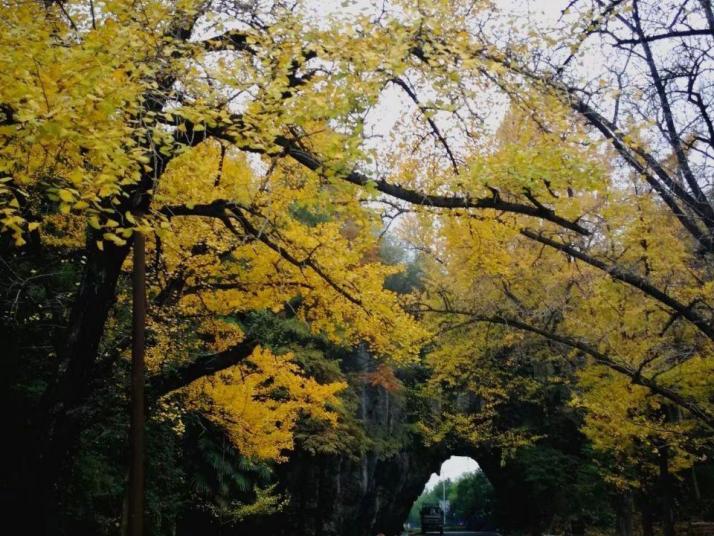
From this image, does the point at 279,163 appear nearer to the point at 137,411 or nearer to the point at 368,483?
the point at 137,411

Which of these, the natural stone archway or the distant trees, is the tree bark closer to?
the natural stone archway

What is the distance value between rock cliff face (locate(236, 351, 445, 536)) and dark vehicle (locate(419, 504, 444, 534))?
24.7ft

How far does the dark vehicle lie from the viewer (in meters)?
40.0

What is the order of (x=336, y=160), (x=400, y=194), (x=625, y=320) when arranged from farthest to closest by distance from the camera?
(x=625, y=320), (x=400, y=194), (x=336, y=160)

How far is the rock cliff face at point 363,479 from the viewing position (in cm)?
2183

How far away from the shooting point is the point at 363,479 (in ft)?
80.7

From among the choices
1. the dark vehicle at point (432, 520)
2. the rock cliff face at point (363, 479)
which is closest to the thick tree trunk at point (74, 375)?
the rock cliff face at point (363, 479)

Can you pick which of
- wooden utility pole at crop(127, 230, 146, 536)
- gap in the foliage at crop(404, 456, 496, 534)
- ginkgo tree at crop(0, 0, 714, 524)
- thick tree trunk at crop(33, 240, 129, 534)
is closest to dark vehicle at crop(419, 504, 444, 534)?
gap in the foliage at crop(404, 456, 496, 534)

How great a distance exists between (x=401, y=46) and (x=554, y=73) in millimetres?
3308

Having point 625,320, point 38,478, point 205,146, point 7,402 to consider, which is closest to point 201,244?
point 205,146

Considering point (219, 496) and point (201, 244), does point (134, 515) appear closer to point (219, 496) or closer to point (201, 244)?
point (201, 244)

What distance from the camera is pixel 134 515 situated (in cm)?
573

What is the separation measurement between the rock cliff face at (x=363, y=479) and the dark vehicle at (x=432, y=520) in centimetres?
753

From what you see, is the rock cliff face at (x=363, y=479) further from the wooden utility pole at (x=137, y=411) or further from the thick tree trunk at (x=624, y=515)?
the wooden utility pole at (x=137, y=411)
